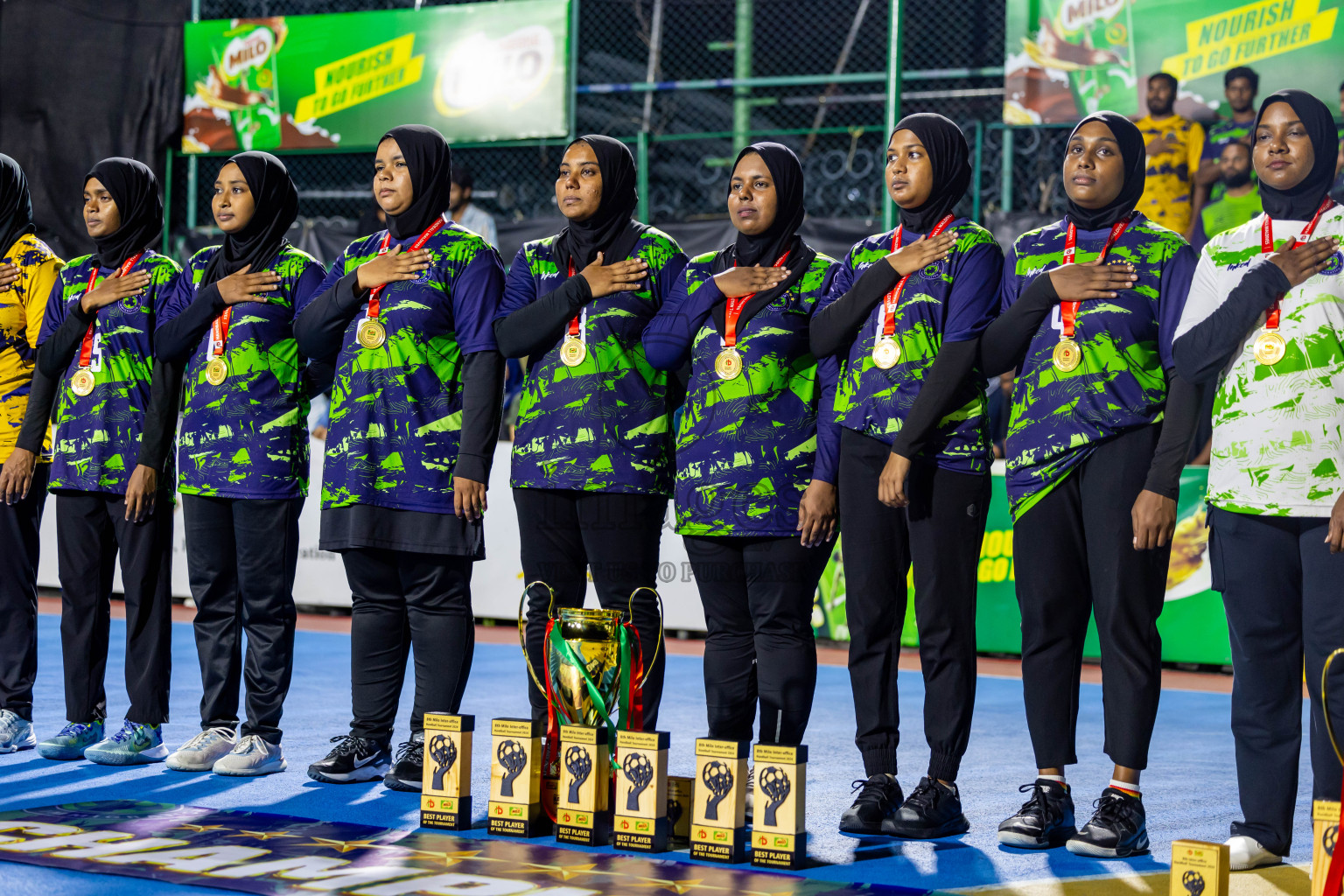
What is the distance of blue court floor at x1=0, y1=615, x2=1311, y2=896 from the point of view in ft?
11.1

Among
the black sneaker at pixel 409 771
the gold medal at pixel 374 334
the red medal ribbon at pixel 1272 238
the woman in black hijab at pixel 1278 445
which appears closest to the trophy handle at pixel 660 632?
the black sneaker at pixel 409 771

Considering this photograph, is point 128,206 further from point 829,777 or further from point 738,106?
point 738,106

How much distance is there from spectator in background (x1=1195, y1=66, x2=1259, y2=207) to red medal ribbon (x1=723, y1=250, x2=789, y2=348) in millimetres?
5767

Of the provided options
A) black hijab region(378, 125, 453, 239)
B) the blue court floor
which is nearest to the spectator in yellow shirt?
the blue court floor

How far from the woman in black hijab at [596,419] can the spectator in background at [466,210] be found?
5.22 m

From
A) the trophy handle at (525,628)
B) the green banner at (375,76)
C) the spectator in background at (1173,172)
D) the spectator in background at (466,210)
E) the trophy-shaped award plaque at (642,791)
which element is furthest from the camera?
the green banner at (375,76)

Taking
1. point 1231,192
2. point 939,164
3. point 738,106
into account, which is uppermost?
point 738,106

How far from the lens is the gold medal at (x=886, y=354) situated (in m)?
3.76

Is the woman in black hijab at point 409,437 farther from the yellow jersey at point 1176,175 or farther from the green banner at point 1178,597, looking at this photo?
the yellow jersey at point 1176,175

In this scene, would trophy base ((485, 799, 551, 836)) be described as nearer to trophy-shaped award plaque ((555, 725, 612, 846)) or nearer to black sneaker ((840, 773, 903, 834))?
trophy-shaped award plaque ((555, 725, 612, 846))

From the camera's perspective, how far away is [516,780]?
3.67m

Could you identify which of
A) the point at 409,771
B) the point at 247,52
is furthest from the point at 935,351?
the point at 247,52

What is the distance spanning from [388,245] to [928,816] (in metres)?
2.28

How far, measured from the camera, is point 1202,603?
7832 millimetres
